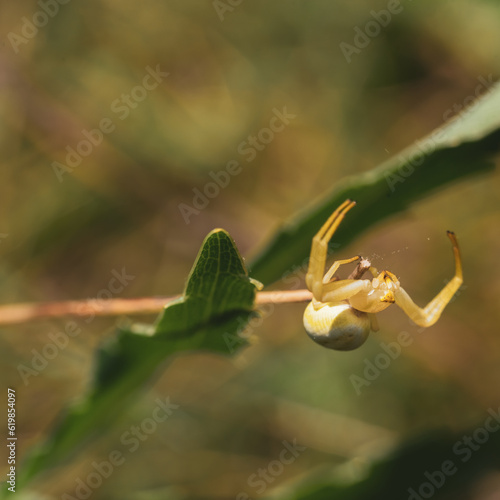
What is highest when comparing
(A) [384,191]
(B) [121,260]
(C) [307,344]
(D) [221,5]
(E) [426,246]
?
(D) [221,5]

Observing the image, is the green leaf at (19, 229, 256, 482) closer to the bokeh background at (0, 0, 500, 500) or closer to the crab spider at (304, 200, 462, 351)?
the crab spider at (304, 200, 462, 351)

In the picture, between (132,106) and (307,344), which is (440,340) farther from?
(132,106)

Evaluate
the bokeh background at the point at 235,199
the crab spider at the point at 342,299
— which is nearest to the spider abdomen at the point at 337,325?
the crab spider at the point at 342,299

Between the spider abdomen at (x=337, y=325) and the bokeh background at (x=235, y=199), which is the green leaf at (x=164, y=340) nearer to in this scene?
the spider abdomen at (x=337, y=325)

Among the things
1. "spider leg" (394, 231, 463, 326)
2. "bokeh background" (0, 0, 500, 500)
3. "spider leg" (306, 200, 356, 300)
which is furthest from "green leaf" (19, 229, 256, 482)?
"bokeh background" (0, 0, 500, 500)

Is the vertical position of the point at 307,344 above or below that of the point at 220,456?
above

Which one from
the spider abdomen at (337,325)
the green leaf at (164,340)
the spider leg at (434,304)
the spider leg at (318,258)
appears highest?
the spider leg at (434,304)

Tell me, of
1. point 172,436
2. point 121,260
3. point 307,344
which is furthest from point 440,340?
point 121,260
